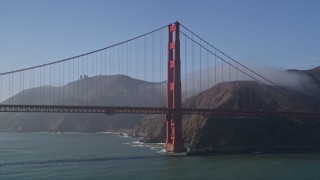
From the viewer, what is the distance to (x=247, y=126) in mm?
83125

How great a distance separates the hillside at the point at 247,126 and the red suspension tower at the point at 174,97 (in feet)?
17.4

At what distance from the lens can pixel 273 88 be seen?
367 ft

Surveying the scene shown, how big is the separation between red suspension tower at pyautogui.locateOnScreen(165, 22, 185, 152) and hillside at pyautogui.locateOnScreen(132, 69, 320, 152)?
5302mm

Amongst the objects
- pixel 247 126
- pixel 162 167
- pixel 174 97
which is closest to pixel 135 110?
pixel 174 97

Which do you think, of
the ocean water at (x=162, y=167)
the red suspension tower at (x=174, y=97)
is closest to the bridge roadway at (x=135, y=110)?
the red suspension tower at (x=174, y=97)

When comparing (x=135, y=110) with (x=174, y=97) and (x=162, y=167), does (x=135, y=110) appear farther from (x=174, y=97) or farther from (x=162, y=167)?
(x=162, y=167)

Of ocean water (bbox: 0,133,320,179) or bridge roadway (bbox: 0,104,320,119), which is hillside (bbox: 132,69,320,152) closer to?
bridge roadway (bbox: 0,104,320,119)

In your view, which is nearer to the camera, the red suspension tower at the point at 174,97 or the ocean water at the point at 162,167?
the ocean water at the point at 162,167

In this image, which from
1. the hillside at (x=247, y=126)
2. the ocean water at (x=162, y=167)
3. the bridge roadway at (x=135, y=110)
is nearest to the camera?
the ocean water at (x=162, y=167)

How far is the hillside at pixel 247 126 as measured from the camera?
253 feet

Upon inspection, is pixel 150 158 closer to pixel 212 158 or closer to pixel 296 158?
pixel 212 158

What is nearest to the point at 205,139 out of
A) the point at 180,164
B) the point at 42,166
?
the point at 180,164

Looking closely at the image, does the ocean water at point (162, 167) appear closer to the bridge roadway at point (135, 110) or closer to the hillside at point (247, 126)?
the bridge roadway at point (135, 110)

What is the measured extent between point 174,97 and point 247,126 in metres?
19.5
